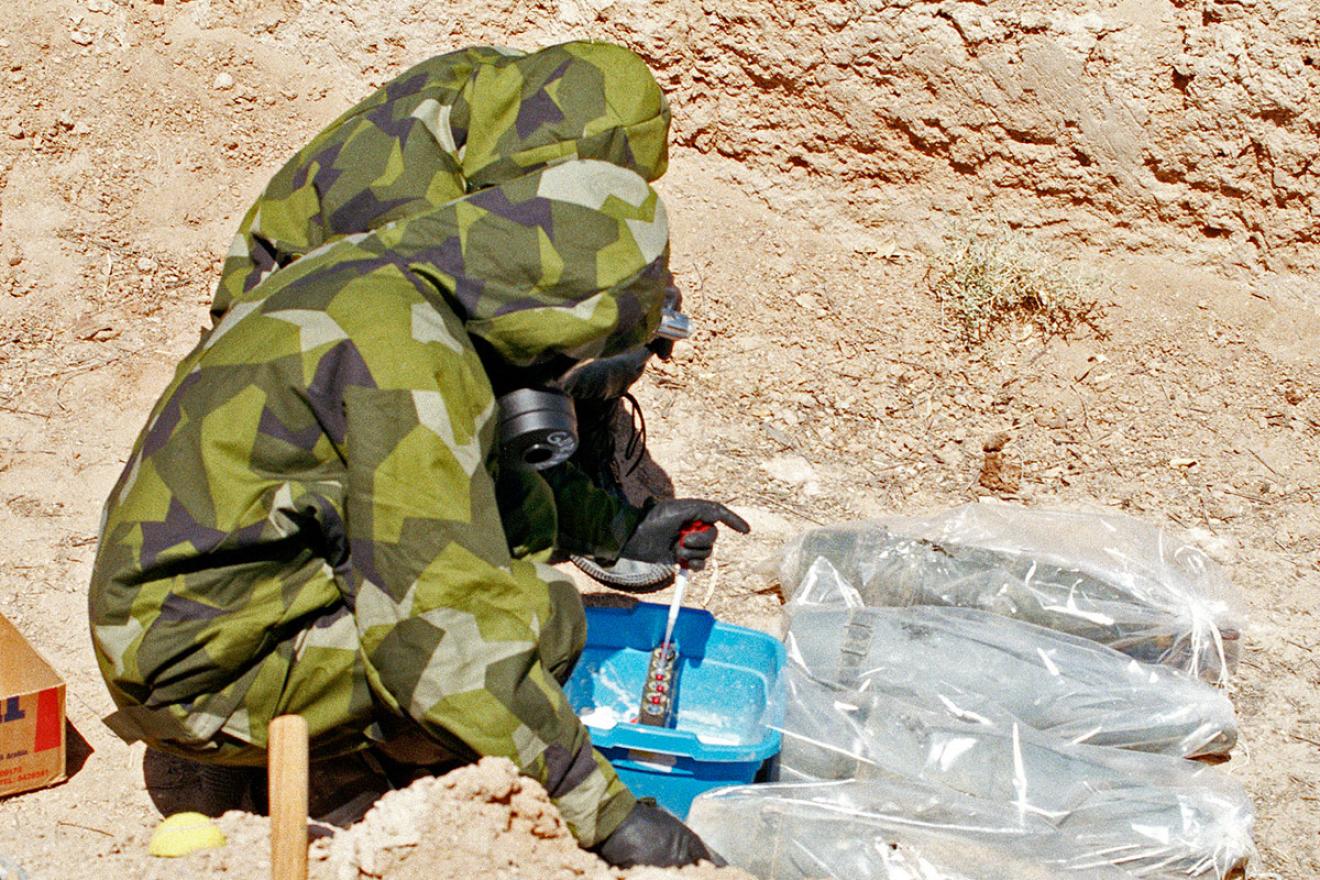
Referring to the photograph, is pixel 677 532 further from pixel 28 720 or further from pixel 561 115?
pixel 28 720

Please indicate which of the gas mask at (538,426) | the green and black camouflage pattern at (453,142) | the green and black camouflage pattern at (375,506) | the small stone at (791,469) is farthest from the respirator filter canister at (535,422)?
the small stone at (791,469)

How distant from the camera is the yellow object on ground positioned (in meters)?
2.11

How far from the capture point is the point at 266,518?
2.17m

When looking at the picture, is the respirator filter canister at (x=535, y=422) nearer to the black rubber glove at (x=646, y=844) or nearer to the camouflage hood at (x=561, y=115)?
the camouflage hood at (x=561, y=115)

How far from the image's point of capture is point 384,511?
2.10 meters

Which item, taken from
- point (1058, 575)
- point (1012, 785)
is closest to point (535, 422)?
point (1012, 785)

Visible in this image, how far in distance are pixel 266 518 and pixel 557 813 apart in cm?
64

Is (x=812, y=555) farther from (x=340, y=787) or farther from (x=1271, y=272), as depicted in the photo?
(x=1271, y=272)

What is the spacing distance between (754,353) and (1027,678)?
150cm

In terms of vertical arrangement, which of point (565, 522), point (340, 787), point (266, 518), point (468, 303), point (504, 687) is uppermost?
point (468, 303)

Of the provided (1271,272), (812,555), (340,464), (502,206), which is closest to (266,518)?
(340,464)

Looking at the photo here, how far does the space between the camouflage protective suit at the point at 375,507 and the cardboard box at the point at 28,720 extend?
31 cm

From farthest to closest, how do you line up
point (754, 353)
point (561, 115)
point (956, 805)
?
point (754, 353) < point (956, 805) < point (561, 115)

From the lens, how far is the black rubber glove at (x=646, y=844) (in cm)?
222
